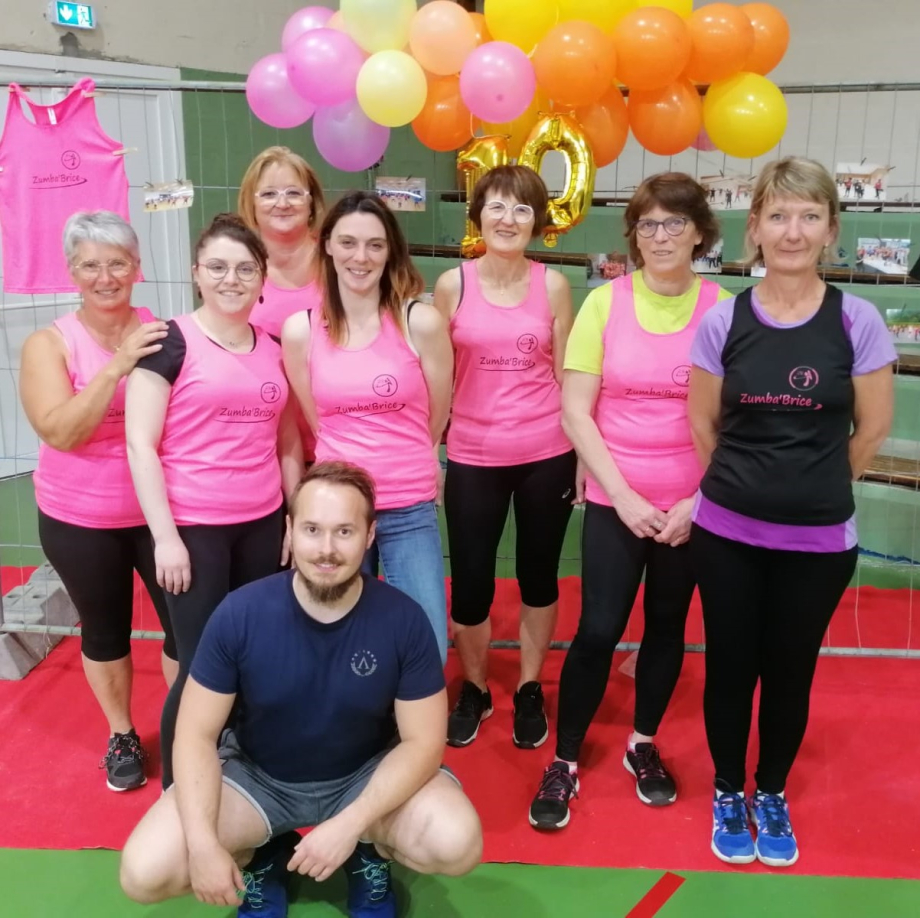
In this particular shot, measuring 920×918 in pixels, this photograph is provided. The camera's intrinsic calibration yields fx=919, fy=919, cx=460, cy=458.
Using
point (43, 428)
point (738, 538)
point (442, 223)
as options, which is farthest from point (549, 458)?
point (442, 223)

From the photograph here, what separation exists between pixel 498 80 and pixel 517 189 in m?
0.36

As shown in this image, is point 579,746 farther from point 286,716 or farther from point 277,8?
point 277,8

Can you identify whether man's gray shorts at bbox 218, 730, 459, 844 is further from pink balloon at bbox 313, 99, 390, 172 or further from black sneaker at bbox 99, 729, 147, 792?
pink balloon at bbox 313, 99, 390, 172

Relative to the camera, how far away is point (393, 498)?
2156mm

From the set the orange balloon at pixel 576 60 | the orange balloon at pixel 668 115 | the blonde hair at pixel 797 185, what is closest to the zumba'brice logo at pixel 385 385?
the blonde hair at pixel 797 185

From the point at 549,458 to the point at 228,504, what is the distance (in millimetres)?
842

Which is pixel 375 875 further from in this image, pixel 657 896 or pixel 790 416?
pixel 790 416

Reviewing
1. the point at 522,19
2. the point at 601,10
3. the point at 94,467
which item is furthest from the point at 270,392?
the point at 601,10

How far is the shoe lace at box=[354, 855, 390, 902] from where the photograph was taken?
1902 mm

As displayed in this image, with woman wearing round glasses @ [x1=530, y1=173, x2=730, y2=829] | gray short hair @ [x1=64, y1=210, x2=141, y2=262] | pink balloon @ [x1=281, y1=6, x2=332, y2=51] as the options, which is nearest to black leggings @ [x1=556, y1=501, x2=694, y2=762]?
woman wearing round glasses @ [x1=530, y1=173, x2=730, y2=829]

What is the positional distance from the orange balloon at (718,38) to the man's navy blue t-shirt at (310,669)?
168 centimetres

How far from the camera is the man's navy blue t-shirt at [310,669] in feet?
5.66

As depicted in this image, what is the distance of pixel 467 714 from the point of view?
8.82ft

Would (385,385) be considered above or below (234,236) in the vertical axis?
below
